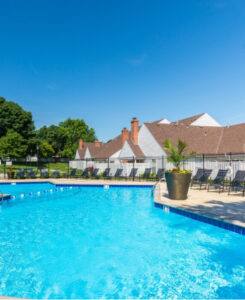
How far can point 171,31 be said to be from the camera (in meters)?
16.1

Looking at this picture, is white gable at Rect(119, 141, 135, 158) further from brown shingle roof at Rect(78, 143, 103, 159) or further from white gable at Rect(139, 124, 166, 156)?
brown shingle roof at Rect(78, 143, 103, 159)

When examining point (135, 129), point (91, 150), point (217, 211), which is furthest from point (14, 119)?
point (217, 211)

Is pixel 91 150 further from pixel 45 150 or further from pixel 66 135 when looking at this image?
pixel 66 135

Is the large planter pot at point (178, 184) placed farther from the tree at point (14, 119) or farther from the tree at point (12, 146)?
the tree at point (14, 119)

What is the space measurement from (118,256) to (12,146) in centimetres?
3933

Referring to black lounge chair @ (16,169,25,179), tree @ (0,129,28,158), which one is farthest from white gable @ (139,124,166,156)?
tree @ (0,129,28,158)

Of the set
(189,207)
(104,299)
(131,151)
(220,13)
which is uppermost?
(220,13)

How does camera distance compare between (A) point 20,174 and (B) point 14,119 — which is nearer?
(A) point 20,174

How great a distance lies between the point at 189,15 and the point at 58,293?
629 inches

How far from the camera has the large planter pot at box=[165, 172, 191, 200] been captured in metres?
8.27

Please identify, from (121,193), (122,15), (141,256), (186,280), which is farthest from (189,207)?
(122,15)

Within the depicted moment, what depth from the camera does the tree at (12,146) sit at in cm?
3856

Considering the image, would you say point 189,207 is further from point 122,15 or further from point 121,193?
point 122,15

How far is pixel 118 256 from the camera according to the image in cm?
476
